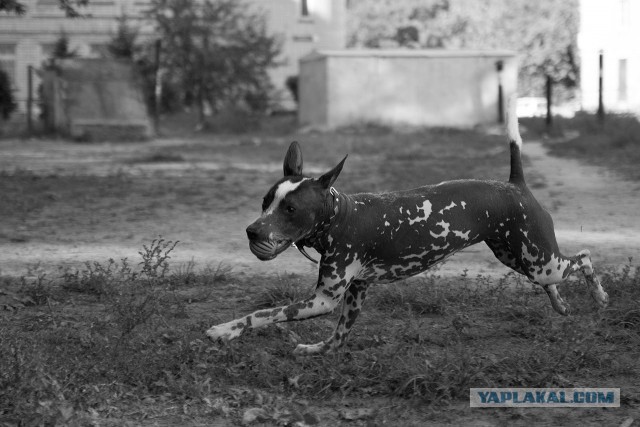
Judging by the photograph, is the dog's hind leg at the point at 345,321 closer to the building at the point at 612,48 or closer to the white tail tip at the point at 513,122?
the white tail tip at the point at 513,122

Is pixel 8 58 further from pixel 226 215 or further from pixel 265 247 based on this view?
pixel 265 247

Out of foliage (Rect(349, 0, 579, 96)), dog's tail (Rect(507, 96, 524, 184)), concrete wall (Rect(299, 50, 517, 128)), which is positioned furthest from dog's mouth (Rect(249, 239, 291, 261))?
foliage (Rect(349, 0, 579, 96))

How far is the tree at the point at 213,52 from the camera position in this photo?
27078mm

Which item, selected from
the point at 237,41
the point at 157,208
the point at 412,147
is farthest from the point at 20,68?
the point at 157,208

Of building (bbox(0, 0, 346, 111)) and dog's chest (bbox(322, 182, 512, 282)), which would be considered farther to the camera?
building (bbox(0, 0, 346, 111))

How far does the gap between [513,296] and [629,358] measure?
1.17m

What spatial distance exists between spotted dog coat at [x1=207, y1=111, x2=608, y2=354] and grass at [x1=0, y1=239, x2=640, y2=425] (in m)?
0.24

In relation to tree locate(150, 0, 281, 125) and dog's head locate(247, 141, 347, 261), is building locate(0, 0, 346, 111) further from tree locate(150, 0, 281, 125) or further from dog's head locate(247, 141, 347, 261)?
dog's head locate(247, 141, 347, 261)

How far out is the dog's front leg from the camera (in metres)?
4.02

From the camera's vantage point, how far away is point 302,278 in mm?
6082

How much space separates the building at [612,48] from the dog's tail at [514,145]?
3083cm

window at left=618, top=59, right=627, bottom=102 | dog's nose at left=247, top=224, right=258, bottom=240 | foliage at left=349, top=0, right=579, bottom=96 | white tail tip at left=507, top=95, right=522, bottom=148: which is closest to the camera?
dog's nose at left=247, top=224, right=258, bottom=240

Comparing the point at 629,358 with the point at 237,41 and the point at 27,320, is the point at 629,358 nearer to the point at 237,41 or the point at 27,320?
the point at 27,320

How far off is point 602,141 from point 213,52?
1312cm
